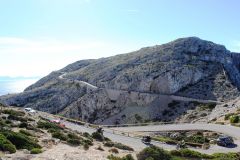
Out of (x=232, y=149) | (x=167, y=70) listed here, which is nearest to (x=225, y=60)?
(x=167, y=70)

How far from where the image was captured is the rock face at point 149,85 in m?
99.4

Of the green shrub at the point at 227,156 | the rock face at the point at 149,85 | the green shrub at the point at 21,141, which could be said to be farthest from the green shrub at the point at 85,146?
the rock face at the point at 149,85

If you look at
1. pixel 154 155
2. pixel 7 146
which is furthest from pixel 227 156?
pixel 7 146

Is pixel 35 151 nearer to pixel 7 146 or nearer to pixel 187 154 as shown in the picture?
pixel 7 146

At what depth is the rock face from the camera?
326ft

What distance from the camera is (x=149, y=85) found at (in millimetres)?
106062

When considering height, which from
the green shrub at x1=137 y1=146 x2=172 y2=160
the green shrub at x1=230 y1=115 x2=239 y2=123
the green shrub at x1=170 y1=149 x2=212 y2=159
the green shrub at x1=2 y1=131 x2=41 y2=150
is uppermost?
the green shrub at x1=2 y1=131 x2=41 y2=150

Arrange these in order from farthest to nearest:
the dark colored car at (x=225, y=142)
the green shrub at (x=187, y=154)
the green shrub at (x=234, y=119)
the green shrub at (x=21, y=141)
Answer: the green shrub at (x=234, y=119) < the dark colored car at (x=225, y=142) < the green shrub at (x=187, y=154) < the green shrub at (x=21, y=141)

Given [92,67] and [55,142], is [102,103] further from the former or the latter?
[55,142]

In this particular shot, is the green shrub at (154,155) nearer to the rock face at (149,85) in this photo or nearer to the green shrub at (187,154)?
the green shrub at (187,154)

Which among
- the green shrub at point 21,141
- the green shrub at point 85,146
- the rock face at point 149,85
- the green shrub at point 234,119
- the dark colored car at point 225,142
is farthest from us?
the rock face at point 149,85

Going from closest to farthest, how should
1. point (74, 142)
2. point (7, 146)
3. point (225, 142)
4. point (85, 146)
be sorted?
point (7, 146), point (85, 146), point (74, 142), point (225, 142)

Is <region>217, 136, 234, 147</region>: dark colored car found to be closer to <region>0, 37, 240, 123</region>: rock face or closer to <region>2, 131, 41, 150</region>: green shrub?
<region>2, 131, 41, 150</region>: green shrub

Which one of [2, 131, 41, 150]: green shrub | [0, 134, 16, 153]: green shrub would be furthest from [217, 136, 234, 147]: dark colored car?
[0, 134, 16, 153]: green shrub
